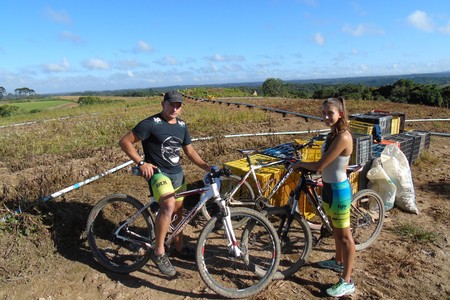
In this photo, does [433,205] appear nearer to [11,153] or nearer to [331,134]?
[331,134]

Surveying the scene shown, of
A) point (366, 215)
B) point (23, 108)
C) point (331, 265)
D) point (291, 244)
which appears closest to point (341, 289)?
point (331, 265)

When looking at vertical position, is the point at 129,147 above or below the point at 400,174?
above

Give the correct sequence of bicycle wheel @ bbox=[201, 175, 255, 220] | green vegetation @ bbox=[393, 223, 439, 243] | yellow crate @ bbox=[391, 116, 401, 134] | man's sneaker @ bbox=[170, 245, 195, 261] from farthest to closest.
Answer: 1. yellow crate @ bbox=[391, 116, 401, 134]
2. bicycle wheel @ bbox=[201, 175, 255, 220]
3. green vegetation @ bbox=[393, 223, 439, 243]
4. man's sneaker @ bbox=[170, 245, 195, 261]

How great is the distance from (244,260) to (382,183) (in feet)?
8.97

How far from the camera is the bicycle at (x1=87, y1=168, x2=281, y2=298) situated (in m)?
3.11

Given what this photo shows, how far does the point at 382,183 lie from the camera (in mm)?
4883

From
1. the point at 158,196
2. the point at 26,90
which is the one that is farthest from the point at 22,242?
the point at 26,90

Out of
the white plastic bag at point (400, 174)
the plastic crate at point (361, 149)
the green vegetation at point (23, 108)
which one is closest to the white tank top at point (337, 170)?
the plastic crate at point (361, 149)

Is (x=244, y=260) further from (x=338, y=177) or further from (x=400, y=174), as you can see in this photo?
(x=400, y=174)

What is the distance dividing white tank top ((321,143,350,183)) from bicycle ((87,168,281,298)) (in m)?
0.72

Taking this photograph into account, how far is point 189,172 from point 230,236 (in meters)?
3.23

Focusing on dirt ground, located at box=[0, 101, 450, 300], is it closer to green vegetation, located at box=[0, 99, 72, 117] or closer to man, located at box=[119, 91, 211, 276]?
man, located at box=[119, 91, 211, 276]

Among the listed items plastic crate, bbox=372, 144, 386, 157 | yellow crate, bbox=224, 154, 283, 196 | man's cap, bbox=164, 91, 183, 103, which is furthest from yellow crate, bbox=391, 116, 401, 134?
man's cap, bbox=164, 91, 183, 103

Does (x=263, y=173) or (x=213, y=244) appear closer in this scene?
(x=213, y=244)
